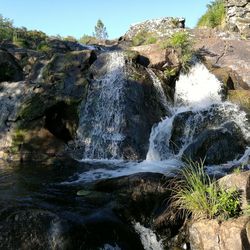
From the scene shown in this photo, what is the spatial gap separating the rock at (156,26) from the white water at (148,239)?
60.1ft

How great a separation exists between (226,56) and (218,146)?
8.14 metres

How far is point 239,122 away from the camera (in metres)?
13.4

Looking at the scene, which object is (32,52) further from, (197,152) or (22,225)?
(22,225)

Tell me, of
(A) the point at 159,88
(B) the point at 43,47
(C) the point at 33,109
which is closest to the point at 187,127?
(A) the point at 159,88

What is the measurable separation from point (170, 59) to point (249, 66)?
3.49 m

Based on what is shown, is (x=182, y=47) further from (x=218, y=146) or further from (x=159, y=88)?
(x=218, y=146)

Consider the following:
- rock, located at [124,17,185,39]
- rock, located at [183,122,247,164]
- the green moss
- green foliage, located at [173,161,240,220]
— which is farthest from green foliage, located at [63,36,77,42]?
green foliage, located at [173,161,240,220]

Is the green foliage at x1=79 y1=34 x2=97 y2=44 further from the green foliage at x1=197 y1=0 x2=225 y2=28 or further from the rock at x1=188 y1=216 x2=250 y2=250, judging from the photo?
the rock at x1=188 y1=216 x2=250 y2=250

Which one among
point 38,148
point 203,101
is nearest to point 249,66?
point 203,101

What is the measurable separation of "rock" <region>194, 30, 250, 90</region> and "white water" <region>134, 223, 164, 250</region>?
10257 mm

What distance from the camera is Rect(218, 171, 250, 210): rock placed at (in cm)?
694

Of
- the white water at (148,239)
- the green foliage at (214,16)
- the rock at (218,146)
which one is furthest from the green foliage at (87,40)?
the white water at (148,239)

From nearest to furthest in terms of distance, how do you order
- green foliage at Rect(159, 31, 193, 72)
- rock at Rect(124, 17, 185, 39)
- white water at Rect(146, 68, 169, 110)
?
1. white water at Rect(146, 68, 169, 110)
2. green foliage at Rect(159, 31, 193, 72)
3. rock at Rect(124, 17, 185, 39)

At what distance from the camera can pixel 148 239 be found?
7707 millimetres
